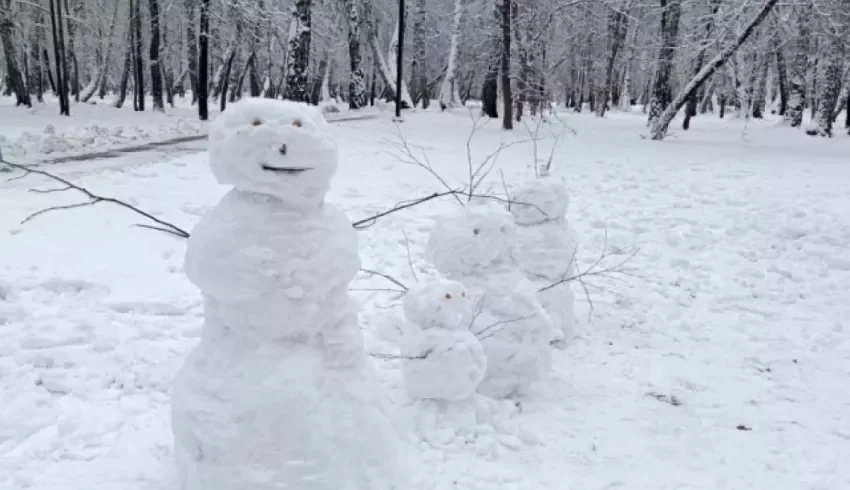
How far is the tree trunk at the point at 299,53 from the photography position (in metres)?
14.4

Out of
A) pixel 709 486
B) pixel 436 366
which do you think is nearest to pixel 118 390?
pixel 436 366

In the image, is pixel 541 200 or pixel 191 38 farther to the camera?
pixel 191 38

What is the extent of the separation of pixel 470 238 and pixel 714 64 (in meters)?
12.0

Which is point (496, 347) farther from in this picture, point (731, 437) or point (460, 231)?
point (731, 437)

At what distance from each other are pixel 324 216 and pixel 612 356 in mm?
3454

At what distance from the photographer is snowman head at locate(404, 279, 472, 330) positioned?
3.53m

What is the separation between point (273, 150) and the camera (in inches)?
84.4

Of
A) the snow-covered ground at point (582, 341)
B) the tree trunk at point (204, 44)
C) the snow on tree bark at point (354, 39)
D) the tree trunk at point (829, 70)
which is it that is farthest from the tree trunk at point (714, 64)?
the tree trunk at point (204, 44)

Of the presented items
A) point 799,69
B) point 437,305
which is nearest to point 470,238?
point 437,305

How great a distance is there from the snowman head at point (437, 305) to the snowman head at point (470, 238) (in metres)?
0.36

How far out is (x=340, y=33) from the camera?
2716 centimetres

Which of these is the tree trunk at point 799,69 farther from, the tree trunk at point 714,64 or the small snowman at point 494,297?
the small snowman at point 494,297

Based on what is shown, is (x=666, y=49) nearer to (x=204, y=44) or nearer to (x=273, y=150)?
(x=204, y=44)

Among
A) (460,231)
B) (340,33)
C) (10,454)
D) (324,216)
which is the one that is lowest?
(10,454)
